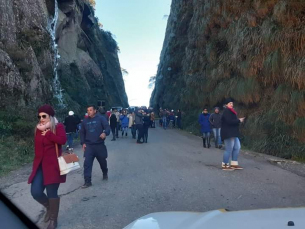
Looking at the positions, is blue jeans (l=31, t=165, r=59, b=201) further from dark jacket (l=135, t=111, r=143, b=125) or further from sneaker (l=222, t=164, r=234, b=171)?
dark jacket (l=135, t=111, r=143, b=125)

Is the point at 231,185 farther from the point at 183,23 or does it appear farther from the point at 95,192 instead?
the point at 183,23

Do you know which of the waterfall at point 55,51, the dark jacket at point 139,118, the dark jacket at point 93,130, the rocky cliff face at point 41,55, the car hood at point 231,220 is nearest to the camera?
the car hood at point 231,220

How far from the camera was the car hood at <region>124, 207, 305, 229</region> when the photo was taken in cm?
250

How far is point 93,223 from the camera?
18.7 feet

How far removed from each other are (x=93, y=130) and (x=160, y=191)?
1998 mm

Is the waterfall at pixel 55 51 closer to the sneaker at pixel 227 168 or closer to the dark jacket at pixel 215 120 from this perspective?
the dark jacket at pixel 215 120

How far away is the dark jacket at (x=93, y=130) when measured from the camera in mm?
8359

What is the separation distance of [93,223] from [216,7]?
1931 centimetres

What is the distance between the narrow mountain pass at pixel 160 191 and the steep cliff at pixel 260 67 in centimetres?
304

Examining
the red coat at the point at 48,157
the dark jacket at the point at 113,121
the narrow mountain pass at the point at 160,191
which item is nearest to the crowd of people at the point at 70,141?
the red coat at the point at 48,157

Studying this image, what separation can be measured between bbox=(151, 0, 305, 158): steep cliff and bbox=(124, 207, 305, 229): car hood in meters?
10.5

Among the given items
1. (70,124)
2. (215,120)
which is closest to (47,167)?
(70,124)

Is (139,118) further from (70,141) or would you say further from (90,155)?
(90,155)

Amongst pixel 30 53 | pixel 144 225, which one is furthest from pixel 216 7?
pixel 144 225
